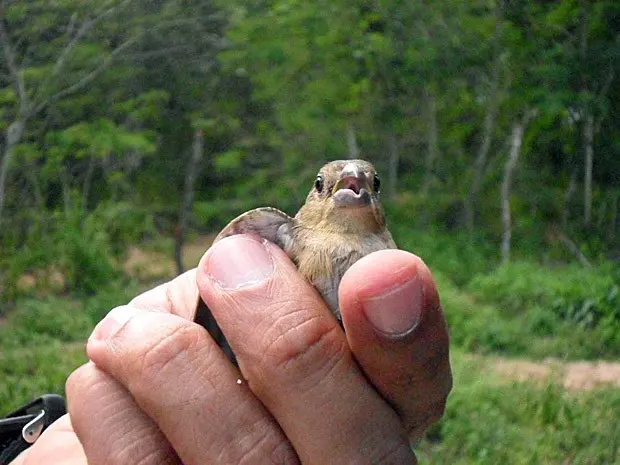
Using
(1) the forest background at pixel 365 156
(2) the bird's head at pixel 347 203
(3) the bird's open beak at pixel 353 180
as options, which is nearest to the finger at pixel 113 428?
(2) the bird's head at pixel 347 203

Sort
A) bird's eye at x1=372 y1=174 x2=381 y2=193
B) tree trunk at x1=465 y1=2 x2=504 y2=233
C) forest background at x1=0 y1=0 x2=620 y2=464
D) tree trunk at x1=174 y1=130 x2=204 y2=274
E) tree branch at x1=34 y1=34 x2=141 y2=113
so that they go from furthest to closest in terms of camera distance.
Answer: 1. tree trunk at x1=465 y1=2 x2=504 y2=233
2. tree trunk at x1=174 y1=130 x2=204 y2=274
3. tree branch at x1=34 y1=34 x2=141 y2=113
4. forest background at x1=0 y1=0 x2=620 y2=464
5. bird's eye at x1=372 y1=174 x2=381 y2=193

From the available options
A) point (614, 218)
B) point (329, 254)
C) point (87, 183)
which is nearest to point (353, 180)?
point (329, 254)

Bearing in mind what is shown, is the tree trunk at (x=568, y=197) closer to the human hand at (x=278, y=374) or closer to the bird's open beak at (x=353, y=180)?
the bird's open beak at (x=353, y=180)

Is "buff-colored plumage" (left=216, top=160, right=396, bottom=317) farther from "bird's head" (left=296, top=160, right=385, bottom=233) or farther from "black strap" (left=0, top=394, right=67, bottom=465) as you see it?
"black strap" (left=0, top=394, right=67, bottom=465)

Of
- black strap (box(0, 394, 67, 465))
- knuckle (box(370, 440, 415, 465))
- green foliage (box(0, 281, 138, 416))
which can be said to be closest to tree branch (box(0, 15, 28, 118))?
green foliage (box(0, 281, 138, 416))

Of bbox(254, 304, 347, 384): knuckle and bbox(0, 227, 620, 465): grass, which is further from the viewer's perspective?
bbox(0, 227, 620, 465): grass

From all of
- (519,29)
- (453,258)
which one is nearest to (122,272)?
(453,258)

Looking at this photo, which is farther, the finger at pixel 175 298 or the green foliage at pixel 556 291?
the green foliage at pixel 556 291
